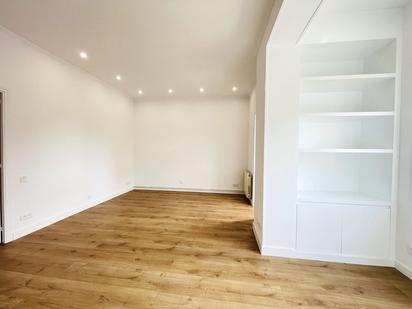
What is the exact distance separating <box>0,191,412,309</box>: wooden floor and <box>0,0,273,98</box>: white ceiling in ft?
10.1

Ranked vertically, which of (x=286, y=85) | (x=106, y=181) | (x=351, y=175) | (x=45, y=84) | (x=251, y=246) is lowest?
(x=251, y=246)

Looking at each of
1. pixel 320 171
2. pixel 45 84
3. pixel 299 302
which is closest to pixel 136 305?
pixel 299 302

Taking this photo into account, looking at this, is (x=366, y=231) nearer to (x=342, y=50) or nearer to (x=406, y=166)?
(x=406, y=166)

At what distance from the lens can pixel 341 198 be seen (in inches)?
92.5

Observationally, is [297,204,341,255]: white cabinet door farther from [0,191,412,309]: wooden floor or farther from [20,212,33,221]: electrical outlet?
[20,212,33,221]: electrical outlet

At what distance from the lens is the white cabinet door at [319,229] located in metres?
2.30

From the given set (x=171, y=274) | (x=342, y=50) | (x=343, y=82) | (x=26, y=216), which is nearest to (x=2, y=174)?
(x=26, y=216)

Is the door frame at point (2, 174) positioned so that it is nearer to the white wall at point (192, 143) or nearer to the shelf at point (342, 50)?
the white wall at point (192, 143)

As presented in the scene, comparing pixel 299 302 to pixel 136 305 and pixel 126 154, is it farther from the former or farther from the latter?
pixel 126 154

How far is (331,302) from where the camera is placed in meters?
1.68

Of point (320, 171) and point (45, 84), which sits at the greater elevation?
point (45, 84)

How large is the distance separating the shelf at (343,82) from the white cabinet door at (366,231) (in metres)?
1.59

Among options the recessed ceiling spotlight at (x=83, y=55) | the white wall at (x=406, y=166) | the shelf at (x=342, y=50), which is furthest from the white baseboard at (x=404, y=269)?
the recessed ceiling spotlight at (x=83, y=55)

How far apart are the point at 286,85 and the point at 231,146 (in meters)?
3.57
